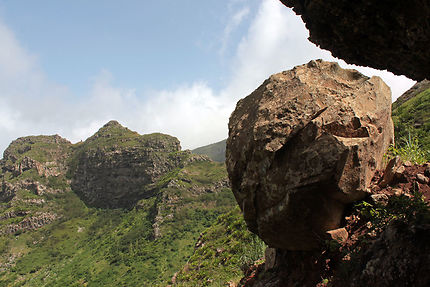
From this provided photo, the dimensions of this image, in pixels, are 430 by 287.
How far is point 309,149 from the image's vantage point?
6539mm

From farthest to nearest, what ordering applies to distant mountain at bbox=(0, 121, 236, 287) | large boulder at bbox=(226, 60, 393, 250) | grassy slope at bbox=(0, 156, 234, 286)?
distant mountain at bbox=(0, 121, 236, 287)
grassy slope at bbox=(0, 156, 234, 286)
large boulder at bbox=(226, 60, 393, 250)

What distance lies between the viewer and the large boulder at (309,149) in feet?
21.2

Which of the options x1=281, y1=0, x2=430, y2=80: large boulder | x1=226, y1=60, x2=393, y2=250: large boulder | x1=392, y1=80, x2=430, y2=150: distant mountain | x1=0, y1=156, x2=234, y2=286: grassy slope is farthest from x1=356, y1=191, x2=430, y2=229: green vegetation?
x1=0, y1=156, x2=234, y2=286: grassy slope

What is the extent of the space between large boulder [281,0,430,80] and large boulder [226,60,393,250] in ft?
6.58

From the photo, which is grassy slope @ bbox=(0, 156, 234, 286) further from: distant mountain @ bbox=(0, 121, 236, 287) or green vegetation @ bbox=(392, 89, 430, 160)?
green vegetation @ bbox=(392, 89, 430, 160)

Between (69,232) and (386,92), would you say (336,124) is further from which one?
(69,232)

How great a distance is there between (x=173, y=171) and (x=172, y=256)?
8355cm

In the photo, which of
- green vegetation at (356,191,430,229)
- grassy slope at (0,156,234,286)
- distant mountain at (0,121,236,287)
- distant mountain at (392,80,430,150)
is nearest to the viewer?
green vegetation at (356,191,430,229)

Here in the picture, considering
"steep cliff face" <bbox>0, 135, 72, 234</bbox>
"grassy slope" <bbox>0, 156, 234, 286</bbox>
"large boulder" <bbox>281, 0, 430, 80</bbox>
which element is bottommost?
"grassy slope" <bbox>0, 156, 234, 286</bbox>

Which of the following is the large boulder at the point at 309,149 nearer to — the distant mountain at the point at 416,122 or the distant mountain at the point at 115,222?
the distant mountain at the point at 416,122

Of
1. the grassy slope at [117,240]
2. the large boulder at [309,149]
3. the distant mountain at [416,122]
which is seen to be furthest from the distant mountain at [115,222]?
the large boulder at [309,149]

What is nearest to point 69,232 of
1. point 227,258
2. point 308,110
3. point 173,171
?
point 173,171

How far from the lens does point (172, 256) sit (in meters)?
113

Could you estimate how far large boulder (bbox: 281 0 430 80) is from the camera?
12.6 feet
